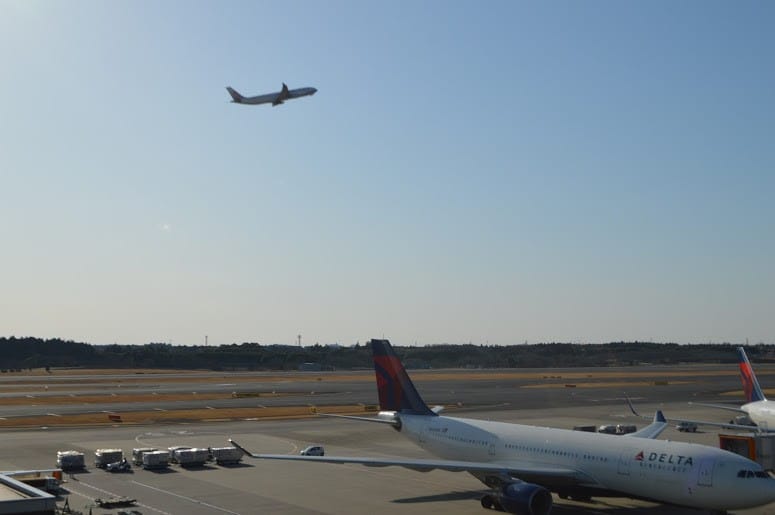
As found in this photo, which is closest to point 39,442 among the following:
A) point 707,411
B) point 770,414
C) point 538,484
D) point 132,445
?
point 132,445

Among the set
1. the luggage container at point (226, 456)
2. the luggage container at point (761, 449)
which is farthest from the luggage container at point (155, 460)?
the luggage container at point (761, 449)

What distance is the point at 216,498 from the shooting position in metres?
44.1

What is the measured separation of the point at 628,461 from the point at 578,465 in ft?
9.37

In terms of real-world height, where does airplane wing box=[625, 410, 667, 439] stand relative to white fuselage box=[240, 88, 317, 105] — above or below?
below

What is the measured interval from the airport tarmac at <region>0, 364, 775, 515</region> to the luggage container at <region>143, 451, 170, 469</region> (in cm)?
62

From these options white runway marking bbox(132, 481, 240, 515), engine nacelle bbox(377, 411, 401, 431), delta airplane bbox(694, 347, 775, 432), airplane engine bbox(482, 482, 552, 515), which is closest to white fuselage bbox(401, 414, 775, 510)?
airplane engine bbox(482, 482, 552, 515)

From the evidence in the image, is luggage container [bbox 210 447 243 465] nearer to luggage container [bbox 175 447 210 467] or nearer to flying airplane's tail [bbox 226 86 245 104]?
luggage container [bbox 175 447 210 467]

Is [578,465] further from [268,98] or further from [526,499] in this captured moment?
[268,98]

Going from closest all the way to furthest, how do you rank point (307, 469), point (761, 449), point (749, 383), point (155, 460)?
1. point (761, 449)
2. point (155, 460)
3. point (307, 469)
4. point (749, 383)

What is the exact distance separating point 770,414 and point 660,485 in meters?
33.5

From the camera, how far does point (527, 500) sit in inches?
1452

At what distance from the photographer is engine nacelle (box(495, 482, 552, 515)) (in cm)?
3691

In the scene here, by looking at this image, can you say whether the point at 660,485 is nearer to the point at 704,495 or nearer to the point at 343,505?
the point at 704,495

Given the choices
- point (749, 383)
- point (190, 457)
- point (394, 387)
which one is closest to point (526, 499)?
point (394, 387)
